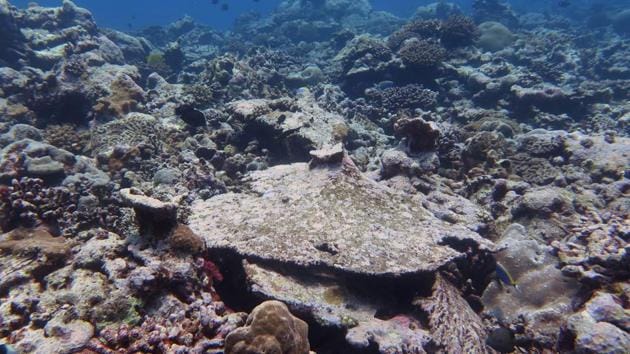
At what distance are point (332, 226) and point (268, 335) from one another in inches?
82.5

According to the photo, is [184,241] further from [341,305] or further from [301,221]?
[341,305]

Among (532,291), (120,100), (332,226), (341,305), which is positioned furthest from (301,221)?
(120,100)

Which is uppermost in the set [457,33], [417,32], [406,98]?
[417,32]

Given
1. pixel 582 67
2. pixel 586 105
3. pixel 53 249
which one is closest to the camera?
pixel 53 249

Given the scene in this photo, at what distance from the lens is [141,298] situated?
3590 millimetres

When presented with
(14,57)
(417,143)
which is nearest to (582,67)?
(417,143)

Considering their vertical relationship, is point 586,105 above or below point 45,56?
below

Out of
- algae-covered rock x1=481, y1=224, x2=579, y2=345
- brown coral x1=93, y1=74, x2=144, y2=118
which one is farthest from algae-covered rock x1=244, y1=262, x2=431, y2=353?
brown coral x1=93, y1=74, x2=144, y2=118

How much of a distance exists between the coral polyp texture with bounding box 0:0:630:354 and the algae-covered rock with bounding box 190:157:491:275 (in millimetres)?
27

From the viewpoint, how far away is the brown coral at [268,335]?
9.87 ft

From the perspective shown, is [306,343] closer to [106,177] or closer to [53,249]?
[53,249]

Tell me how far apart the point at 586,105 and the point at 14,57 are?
20.0 metres

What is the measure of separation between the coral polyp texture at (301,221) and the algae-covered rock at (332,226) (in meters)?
0.03

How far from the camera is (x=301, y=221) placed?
5.02 meters
